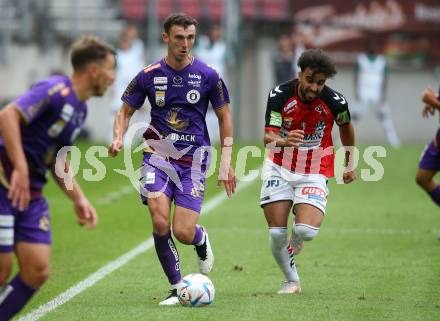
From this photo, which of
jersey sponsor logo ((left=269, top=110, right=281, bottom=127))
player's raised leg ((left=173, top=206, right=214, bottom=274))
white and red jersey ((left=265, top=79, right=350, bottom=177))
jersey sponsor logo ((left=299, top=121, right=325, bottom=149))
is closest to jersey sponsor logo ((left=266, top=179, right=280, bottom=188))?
white and red jersey ((left=265, top=79, right=350, bottom=177))

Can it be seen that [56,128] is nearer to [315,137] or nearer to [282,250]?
[282,250]

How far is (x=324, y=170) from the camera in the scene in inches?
409

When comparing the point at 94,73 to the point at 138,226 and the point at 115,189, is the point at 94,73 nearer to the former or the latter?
the point at 138,226

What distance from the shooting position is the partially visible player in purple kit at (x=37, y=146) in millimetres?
7383

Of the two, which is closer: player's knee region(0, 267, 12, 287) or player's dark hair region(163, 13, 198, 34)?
player's knee region(0, 267, 12, 287)

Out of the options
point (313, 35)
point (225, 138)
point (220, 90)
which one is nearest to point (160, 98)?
point (220, 90)

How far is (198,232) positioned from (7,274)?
2633 mm

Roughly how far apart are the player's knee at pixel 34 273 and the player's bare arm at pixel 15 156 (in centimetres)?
42

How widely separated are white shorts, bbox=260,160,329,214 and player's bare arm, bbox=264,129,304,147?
38cm

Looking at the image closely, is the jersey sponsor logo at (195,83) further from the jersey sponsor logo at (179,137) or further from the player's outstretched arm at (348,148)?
the player's outstretched arm at (348,148)

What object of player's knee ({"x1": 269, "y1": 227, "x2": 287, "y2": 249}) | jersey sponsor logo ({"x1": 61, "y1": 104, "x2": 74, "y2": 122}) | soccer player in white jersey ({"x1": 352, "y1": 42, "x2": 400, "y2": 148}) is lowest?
soccer player in white jersey ({"x1": 352, "y1": 42, "x2": 400, "y2": 148})

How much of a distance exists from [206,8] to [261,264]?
22.0m

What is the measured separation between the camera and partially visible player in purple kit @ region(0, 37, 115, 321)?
7.38 meters

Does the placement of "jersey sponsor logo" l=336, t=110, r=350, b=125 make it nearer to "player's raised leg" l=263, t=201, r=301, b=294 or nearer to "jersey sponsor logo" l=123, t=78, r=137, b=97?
"player's raised leg" l=263, t=201, r=301, b=294
